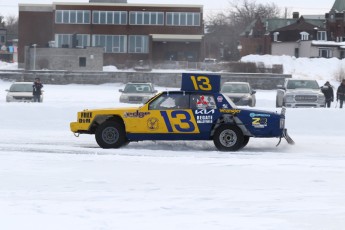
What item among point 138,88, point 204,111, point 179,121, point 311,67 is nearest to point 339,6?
point 311,67

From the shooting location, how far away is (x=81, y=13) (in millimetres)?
93812

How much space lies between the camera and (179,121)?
63.2 feet

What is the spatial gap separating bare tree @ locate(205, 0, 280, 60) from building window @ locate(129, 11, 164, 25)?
4417cm

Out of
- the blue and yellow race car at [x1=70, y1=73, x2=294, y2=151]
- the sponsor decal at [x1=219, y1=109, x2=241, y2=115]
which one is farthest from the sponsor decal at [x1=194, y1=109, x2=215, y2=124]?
the sponsor decal at [x1=219, y1=109, x2=241, y2=115]

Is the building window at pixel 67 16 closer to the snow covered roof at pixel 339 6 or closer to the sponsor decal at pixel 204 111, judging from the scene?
the snow covered roof at pixel 339 6

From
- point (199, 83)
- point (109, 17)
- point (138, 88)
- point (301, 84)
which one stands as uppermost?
point (109, 17)

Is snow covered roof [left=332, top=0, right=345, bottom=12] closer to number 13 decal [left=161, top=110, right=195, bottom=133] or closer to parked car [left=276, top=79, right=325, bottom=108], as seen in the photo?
parked car [left=276, top=79, right=325, bottom=108]

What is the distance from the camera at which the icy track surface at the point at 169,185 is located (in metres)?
10.6

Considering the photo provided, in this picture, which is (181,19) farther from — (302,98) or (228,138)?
(228,138)

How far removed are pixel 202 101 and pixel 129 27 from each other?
75.3m

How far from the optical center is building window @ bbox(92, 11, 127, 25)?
308 feet

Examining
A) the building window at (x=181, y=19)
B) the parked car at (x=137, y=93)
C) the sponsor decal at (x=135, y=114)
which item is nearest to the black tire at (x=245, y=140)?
the sponsor decal at (x=135, y=114)

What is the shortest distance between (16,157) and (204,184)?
16.9ft

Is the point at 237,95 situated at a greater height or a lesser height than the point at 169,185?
greater
